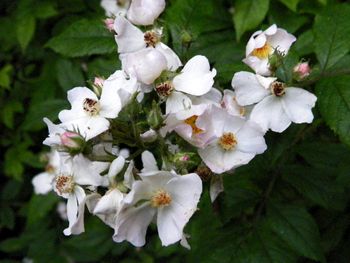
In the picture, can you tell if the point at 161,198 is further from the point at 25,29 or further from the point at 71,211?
the point at 25,29

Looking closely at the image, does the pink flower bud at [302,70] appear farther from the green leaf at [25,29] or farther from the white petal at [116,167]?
the green leaf at [25,29]

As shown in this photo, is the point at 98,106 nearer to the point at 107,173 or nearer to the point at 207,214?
the point at 107,173

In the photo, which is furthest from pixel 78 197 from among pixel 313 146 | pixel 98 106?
pixel 313 146

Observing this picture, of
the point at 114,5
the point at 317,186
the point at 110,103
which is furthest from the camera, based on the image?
the point at 114,5

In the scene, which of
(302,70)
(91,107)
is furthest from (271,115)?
(91,107)

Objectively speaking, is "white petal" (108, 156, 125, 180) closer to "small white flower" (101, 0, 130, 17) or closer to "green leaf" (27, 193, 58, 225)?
"small white flower" (101, 0, 130, 17)

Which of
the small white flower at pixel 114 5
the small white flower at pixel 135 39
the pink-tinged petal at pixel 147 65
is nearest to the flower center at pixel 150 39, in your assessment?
the small white flower at pixel 135 39
